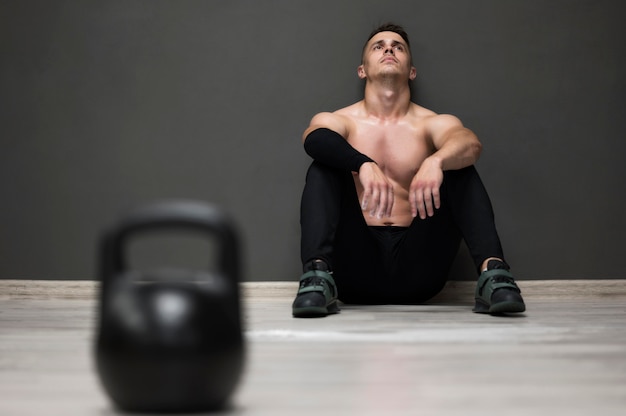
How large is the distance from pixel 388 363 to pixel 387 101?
1.39 m

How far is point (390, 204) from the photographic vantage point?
1866 mm

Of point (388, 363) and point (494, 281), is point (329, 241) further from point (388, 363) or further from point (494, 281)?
point (388, 363)

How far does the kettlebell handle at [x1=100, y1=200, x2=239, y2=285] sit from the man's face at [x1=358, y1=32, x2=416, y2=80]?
68.5 inches

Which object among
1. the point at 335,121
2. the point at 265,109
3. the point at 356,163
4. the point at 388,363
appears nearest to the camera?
the point at 388,363

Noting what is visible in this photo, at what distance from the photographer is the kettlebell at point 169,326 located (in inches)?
28.8

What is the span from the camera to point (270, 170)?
2629 millimetres

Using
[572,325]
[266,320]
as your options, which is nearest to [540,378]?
[572,325]

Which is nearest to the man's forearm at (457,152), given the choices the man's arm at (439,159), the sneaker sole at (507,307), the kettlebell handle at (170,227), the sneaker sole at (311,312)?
the man's arm at (439,159)

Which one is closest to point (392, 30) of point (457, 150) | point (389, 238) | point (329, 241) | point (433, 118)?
point (433, 118)

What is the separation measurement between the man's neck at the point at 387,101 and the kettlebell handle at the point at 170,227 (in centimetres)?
174

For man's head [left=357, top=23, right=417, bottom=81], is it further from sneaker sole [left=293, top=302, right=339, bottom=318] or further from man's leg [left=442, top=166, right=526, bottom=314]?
sneaker sole [left=293, top=302, right=339, bottom=318]

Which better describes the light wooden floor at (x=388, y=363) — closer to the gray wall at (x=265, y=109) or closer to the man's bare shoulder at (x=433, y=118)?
the gray wall at (x=265, y=109)

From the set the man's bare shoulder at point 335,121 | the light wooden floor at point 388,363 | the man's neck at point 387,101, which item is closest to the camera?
the light wooden floor at point 388,363

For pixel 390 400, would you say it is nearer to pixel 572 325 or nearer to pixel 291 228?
pixel 572 325
